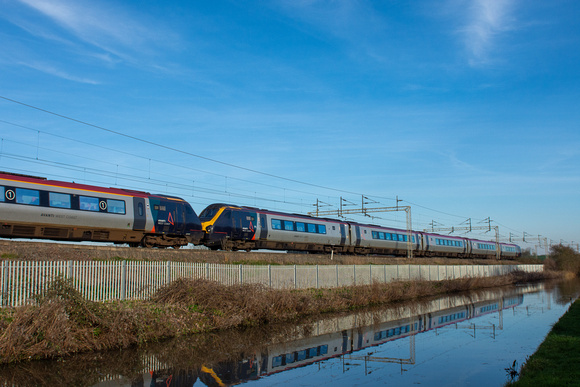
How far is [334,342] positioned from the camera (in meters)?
13.8

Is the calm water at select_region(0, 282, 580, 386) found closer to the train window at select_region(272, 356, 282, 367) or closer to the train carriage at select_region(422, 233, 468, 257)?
the train window at select_region(272, 356, 282, 367)

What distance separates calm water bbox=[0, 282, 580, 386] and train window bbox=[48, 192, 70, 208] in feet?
34.6

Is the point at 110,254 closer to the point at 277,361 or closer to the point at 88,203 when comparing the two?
the point at 88,203

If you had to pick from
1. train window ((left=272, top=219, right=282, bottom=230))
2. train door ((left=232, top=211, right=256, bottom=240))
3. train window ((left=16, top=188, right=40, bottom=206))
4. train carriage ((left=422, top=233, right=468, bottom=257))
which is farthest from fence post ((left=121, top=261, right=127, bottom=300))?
train carriage ((left=422, top=233, right=468, bottom=257))

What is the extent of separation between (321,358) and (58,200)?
1457cm

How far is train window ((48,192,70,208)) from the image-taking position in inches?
810

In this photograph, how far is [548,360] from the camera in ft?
34.2

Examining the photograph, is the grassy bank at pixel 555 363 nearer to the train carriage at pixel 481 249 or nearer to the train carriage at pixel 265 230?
the train carriage at pixel 265 230

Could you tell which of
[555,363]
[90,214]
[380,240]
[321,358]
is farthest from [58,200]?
[380,240]

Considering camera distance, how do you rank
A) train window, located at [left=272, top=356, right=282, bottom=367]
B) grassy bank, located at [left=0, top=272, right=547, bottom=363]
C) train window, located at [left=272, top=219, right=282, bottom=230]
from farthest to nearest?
1. train window, located at [left=272, top=219, right=282, bottom=230]
2. train window, located at [left=272, top=356, right=282, bottom=367]
3. grassy bank, located at [left=0, top=272, right=547, bottom=363]

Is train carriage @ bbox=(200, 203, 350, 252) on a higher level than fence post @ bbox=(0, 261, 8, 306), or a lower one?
higher

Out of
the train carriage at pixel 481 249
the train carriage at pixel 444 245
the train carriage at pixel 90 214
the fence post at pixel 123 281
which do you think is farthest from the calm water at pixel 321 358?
the train carriage at pixel 481 249

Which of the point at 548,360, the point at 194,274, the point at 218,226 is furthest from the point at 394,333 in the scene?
the point at 218,226

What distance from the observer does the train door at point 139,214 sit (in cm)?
2353
